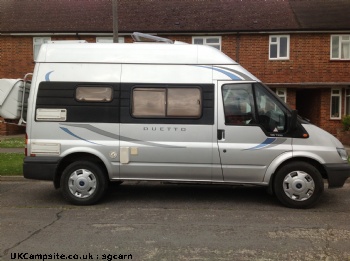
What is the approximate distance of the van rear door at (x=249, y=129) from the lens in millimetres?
6113

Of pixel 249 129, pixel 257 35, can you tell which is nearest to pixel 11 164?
pixel 249 129

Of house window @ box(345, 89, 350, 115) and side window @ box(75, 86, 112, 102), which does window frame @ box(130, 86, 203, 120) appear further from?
house window @ box(345, 89, 350, 115)

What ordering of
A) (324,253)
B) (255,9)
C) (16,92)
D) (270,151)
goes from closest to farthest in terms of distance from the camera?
(324,253) → (270,151) → (16,92) → (255,9)

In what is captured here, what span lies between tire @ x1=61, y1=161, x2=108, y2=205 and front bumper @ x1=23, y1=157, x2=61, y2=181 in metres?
0.19

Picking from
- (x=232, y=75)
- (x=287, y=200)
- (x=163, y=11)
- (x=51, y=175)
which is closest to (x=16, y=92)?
(x=51, y=175)

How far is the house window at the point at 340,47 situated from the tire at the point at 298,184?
46.8ft

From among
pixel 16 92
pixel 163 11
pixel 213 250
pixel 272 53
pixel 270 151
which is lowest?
pixel 213 250

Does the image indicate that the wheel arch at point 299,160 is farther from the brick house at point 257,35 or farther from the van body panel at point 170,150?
the brick house at point 257,35

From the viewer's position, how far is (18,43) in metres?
19.6

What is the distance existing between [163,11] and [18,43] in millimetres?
7656

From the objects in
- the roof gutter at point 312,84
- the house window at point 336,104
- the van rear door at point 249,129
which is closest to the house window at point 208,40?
the roof gutter at point 312,84

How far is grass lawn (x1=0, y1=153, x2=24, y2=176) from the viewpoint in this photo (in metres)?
9.07

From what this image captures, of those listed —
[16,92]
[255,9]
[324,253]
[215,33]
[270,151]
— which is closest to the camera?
[324,253]

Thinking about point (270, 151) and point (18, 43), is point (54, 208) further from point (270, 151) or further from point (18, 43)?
point (18, 43)
